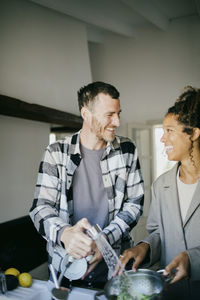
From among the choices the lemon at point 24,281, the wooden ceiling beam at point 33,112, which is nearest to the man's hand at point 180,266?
the lemon at point 24,281

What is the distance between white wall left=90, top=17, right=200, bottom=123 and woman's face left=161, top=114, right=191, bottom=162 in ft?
11.3

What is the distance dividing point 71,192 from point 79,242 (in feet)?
1.44

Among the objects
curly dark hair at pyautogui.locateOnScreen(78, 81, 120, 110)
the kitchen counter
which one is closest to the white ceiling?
curly dark hair at pyautogui.locateOnScreen(78, 81, 120, 110)

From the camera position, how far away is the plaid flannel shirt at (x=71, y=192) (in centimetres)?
163

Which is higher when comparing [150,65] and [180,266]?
[150,65]

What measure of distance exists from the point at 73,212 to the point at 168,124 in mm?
715

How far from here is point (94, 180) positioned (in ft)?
5.88

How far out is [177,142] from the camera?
158 cm

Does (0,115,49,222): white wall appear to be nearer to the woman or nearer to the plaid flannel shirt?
the plaid flannel shirt

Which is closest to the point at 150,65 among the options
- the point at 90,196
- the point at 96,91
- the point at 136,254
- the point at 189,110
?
the point at 96,91

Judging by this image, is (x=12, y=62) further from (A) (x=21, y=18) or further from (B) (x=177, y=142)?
(B) (x=177, y=142)

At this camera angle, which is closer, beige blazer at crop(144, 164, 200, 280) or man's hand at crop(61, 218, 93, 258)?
man's hand at crop(61, 218, 93, 258)

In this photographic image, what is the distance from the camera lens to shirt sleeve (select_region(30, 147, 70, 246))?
1.59 metres

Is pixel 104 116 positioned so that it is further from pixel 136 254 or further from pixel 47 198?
pixel 136 254
